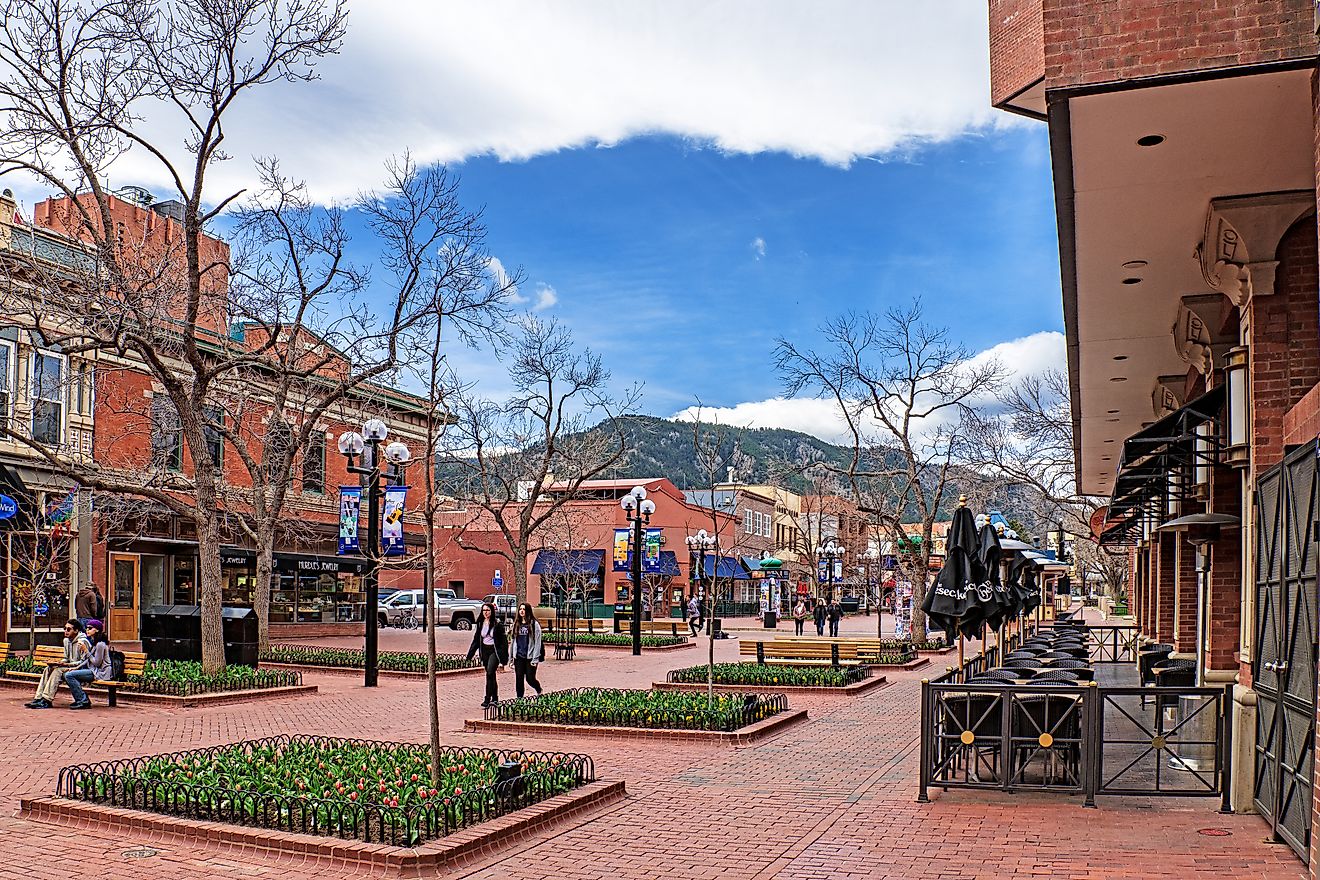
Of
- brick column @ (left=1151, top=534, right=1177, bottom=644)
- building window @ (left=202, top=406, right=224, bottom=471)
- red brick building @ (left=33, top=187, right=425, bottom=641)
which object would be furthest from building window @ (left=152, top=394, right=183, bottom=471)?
brick column @ (left=1151, top=534, right=1177, bottom=644)

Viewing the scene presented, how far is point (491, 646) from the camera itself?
18.3 meters

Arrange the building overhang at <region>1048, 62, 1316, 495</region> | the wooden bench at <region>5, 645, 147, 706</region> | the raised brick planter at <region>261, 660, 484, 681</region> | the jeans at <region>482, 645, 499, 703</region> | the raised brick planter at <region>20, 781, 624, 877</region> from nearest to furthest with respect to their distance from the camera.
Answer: the building overhang at <region>1048, 62, 1316, 495</region> < the raised brick planter at <region>20, 781, 624, 877</region> < the jeans at <region>482, 645, 499, 703</region> < the wooden bench at <region>5, 645, 147, 706</region> < the raised brick planter at <region>261, 660, 484, 681</region>

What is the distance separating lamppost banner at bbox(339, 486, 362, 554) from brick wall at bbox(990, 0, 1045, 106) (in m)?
20.1

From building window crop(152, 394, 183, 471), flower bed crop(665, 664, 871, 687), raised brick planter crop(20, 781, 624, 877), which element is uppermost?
building window crop(152, 394, 183, 471)

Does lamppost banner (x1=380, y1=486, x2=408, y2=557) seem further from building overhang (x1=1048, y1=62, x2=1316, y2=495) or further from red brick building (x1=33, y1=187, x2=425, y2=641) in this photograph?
building overhang (x1=1048, y1=62, x2=1316, y2=495)

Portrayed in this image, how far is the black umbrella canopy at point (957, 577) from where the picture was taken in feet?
40.6

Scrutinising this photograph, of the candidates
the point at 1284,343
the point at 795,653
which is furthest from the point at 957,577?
the point at 795,653

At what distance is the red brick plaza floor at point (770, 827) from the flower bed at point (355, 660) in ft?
27.8

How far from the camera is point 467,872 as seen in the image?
8.09m

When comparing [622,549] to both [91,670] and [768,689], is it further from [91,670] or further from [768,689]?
[91,670]

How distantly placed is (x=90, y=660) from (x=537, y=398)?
16.3 metres

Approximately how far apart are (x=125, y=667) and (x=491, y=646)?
6.13 m

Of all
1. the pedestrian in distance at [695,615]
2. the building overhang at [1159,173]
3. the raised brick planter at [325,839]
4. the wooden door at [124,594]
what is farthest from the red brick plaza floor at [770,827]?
the pedestrian in distance at [695,615]

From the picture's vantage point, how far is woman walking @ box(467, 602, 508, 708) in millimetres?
17688
